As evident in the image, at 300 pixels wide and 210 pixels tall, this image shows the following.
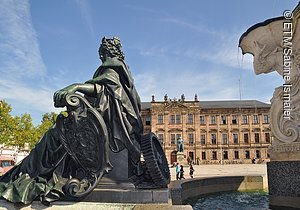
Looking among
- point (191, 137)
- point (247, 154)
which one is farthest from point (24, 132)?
point (247, 154)

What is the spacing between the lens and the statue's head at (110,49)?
12.3 feet

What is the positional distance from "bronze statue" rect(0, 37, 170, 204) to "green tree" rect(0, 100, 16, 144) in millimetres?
27981

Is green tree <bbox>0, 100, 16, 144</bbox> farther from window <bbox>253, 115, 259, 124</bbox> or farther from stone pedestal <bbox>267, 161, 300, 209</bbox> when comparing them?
window <bbox>253, 115, 259, 124</bbox>

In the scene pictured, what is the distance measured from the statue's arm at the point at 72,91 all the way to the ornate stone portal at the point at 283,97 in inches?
153

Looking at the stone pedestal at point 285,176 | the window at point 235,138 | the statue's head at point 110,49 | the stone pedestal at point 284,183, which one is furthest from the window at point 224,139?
the statue's head at point 110,49

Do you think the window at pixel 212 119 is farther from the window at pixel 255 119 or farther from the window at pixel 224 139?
the window at pixel 255 119

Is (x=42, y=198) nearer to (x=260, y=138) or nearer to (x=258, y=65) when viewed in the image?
(x=258, y=65)

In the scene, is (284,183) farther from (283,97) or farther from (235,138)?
(235,138)

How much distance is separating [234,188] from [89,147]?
6149 millimetres

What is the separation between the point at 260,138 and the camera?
61344mm

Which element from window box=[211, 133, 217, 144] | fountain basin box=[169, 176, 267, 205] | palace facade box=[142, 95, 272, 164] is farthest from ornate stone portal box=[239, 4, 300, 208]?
window box=[211, 133, 217, 144]

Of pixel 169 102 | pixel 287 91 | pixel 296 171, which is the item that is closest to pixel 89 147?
pixel 296 171

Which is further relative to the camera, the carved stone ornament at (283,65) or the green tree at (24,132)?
the green tree at (24,132)

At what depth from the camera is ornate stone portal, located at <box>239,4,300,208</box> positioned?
508 centimetres
